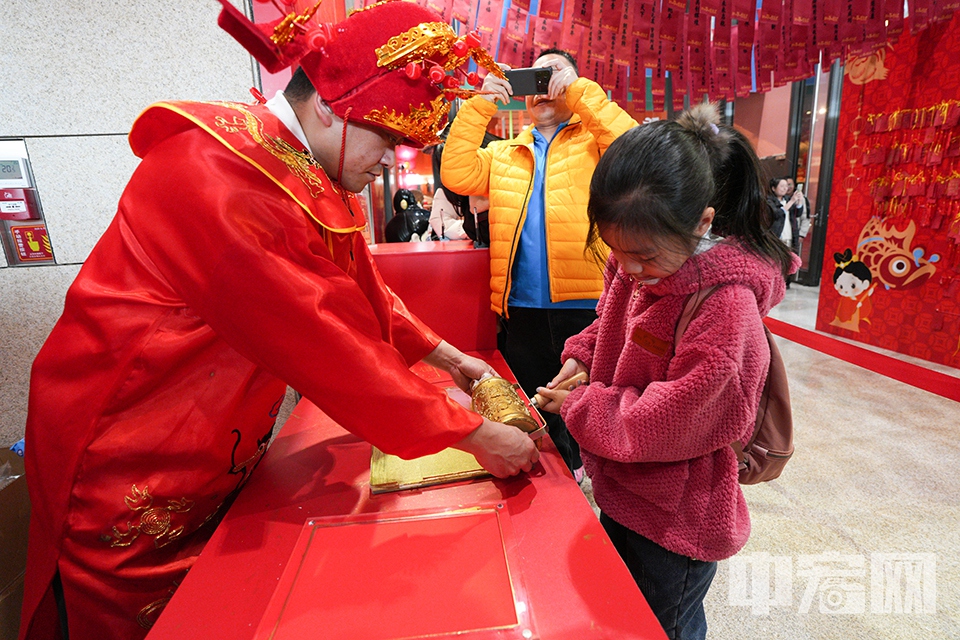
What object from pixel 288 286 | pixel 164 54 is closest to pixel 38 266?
pixel 164 54

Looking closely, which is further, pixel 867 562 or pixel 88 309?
pixel 867 562

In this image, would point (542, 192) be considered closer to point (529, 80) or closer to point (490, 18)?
point (529, 80)

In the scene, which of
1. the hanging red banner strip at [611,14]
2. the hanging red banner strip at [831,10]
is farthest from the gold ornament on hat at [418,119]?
the hanging red banner strip at [831,10]

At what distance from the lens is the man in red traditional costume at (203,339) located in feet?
2.44

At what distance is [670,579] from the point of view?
3.03 feet

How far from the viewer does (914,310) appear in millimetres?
3678

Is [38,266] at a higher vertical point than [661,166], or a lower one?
lower

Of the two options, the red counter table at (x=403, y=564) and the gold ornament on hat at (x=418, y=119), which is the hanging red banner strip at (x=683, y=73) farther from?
the red counter table at (x=403, y=564)

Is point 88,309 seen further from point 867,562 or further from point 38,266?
point 867,562

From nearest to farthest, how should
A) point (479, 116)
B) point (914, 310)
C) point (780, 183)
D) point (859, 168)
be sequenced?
point (479, 116), point (914, 310), point (859, 168), point (780, 183)

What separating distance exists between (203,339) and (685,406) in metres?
0.77

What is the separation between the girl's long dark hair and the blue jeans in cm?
57

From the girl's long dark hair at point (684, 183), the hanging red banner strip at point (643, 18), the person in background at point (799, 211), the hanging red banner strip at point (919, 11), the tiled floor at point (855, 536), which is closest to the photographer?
the girl's long dark hair at point (684, 183)

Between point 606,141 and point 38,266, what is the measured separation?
5.83ft
